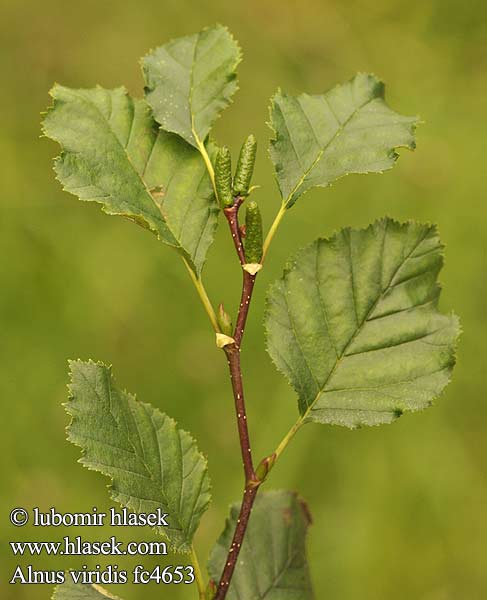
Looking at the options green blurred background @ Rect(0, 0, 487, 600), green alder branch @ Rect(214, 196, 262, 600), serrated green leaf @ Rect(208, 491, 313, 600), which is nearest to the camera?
green alder branch @ Rect(214, 196, 262, 600)

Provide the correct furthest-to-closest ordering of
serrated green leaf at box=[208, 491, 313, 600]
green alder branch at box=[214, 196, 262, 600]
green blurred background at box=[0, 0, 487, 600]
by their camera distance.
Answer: green blurred background at box=[0, 0, 487, 600] → serrated green leaf at box=[208, 491, 313, 600] → green alder branch at box=[214, 196, 262, 600]

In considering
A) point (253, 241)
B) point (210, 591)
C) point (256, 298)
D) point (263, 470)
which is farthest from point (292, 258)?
point (256, 298)

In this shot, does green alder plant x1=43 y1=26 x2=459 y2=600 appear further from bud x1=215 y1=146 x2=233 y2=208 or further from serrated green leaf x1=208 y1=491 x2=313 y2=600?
serrated green leaf x1=208 y1=491 x2=313 y2=600

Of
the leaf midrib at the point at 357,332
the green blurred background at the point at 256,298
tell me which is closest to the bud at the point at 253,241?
the leaf midrib at the point at 357,332

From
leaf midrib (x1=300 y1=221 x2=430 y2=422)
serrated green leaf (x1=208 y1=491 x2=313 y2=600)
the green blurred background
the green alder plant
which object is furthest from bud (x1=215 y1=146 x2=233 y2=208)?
the green blurred background

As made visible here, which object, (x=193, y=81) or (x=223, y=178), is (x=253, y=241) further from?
(x=193, y=81)

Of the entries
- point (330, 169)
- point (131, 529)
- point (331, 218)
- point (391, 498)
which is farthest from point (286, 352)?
point (331, 218)

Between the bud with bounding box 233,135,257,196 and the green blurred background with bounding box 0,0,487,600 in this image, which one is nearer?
the bud with bounding box 233,135,257,196

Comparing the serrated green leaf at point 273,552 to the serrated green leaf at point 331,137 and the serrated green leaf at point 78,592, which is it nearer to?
the serrated green leaf at point 78,592

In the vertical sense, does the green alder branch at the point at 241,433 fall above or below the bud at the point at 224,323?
below
